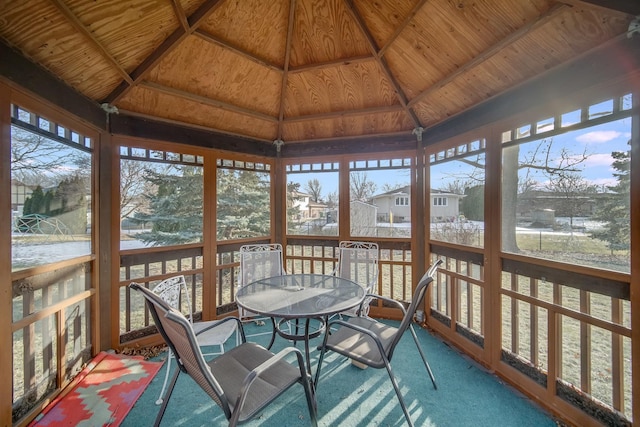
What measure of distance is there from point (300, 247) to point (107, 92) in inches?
112

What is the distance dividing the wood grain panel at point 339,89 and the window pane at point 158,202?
1.58 meters

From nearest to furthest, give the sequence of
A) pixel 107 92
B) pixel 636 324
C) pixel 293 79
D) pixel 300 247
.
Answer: pixel 636 324, pixel 107 92, pixel 293 79, pixel 300 247

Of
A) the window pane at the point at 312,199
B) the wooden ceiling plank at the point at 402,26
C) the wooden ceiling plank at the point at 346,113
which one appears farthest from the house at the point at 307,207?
the wooden ceiling plank at the point at 402,26

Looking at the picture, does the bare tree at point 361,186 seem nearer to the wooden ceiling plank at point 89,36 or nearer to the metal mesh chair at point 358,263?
the metal mesh chair at point 358,263

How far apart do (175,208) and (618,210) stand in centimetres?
395

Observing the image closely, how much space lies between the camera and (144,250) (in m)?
2.88

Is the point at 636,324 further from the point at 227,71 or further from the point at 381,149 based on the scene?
the point at 227,71

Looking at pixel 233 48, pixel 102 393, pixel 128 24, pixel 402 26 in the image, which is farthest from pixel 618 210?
pixel 102 393

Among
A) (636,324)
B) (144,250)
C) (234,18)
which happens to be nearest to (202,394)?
(144,250)

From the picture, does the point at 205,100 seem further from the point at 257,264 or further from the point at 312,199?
the point at 257,264

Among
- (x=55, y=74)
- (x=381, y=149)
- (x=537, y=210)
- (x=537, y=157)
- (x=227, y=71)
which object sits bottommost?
(x=537, y=210)

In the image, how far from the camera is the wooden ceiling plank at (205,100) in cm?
260

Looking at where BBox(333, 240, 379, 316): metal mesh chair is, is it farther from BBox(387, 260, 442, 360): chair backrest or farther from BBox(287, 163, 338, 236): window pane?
BBox(387, 260, 442, 360): chair backrest

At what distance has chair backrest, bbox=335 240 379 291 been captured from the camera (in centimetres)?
334
